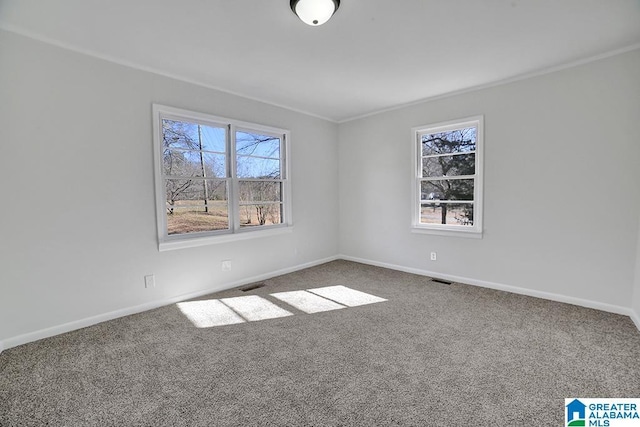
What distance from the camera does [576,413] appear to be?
162 cm

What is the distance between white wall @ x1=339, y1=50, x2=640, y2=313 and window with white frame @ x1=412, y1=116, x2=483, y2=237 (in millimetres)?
113

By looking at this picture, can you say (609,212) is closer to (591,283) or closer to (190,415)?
(591,283)

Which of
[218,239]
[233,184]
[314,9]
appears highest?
[314,9]

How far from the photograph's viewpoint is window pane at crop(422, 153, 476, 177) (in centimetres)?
387

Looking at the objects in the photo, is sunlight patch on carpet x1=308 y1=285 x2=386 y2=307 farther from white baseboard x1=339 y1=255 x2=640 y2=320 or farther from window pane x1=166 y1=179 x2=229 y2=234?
window pane x1=166 y1=179 x2=229 y2=234

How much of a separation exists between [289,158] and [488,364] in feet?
11.6

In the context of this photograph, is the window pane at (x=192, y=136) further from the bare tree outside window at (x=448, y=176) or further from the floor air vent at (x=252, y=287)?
the bare tree outside window at (x=448, y=176)

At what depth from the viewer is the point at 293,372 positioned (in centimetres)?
201

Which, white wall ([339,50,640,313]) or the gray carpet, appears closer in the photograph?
the gray carpet

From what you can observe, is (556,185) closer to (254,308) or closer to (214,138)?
(254,308)

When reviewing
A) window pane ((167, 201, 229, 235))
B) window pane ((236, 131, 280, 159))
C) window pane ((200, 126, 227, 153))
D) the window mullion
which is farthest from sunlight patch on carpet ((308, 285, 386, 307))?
window pane ((200, 126, 227, 153))

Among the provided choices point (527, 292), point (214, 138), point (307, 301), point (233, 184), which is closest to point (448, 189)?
point (527, 292)

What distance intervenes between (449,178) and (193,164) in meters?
3.39
